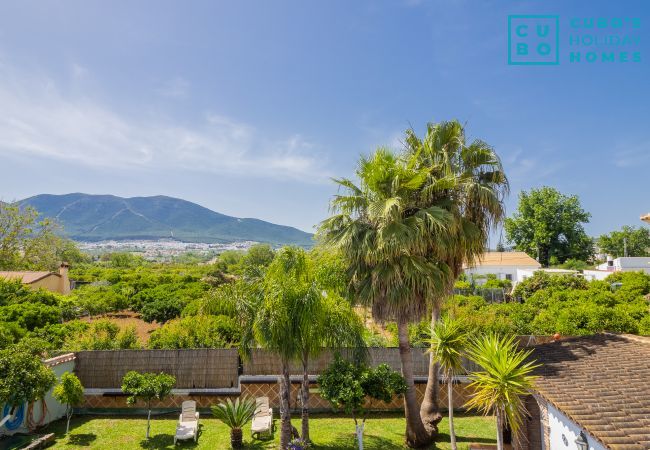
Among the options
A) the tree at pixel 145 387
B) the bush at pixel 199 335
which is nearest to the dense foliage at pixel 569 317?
the bush at pixel 199 335

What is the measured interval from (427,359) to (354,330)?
4.82 meters

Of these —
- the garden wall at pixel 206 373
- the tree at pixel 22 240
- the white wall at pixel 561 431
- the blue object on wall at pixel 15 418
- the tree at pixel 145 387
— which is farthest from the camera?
the tree at pixel 22 240

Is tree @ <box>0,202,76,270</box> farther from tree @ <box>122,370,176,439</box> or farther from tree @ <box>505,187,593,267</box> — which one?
tree @ <box>505,187,593,267</box>

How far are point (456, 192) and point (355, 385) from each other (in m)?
5.48

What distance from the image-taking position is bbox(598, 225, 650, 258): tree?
75.2m

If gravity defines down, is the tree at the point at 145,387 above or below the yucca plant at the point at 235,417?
above

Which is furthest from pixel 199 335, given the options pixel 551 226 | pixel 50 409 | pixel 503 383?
pixel 551 226

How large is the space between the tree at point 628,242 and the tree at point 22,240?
92.3 metres

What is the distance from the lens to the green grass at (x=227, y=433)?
10.4 m

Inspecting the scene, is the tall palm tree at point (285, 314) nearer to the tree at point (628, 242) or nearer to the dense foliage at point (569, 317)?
the dense foliage at point (569, 317)

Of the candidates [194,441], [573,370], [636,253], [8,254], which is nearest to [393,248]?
[573,370]

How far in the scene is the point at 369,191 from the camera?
401 inches

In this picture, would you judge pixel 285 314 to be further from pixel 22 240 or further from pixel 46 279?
pixel 22 240

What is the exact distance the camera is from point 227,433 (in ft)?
37.2
